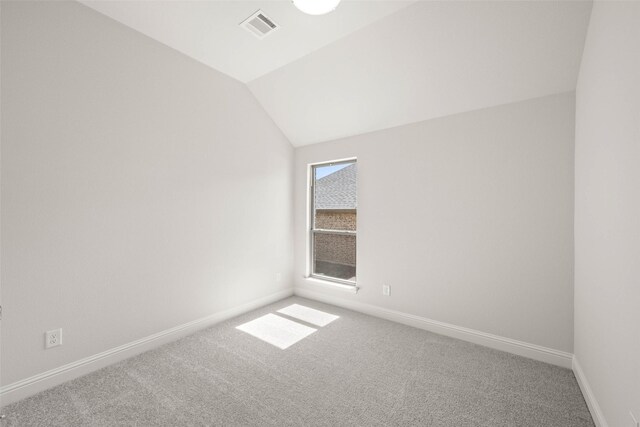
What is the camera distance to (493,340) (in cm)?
246

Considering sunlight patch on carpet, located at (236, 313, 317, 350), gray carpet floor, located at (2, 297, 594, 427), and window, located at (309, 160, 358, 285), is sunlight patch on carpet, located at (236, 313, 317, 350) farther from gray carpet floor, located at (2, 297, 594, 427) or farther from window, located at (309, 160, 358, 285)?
window, located at (309, 160, 358, 285)

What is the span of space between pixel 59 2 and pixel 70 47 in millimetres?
291

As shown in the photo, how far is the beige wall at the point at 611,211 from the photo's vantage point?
1171 mm

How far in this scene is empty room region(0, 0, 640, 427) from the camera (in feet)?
5.40

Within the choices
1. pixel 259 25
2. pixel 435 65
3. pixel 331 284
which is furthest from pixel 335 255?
pixel 259 25

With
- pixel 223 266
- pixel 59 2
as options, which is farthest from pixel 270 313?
pixel 59 2

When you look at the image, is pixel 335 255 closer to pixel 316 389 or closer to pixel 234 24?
pixel 316 389

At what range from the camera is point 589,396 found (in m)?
1.71

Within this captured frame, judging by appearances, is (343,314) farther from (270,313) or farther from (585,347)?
(585,347)

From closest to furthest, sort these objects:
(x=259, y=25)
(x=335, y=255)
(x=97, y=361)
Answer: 1. (x=97, y=361)
2. (x=259, y=25)
3. (x=335, y=255)

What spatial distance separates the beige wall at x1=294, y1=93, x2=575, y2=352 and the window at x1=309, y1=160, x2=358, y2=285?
0.25 metres

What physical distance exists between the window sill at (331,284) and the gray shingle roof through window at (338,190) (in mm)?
1036

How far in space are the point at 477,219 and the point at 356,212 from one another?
53.4 inches

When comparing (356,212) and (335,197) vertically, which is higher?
(335,197)
